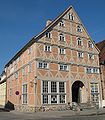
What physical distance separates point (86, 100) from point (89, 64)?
5799mm

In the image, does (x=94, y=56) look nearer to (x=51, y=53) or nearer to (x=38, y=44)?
(x=51, y=53)

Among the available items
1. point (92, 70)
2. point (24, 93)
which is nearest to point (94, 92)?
point (92, 70)

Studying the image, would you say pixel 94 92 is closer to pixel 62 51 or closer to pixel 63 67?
pixel 63 67

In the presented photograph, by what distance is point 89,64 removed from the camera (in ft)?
107

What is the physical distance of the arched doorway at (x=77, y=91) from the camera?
104 feet

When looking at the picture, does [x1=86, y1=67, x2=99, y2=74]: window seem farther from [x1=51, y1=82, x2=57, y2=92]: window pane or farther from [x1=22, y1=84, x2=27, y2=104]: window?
[x1=22, y1=84, x2=27, y2=104]: window

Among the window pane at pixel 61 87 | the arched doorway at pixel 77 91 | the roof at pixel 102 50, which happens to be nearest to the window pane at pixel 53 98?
the window pane at pixel 61 87

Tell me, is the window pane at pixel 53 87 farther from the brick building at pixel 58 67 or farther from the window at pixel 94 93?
the window at pixel 94 93

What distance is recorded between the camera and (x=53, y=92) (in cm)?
2730

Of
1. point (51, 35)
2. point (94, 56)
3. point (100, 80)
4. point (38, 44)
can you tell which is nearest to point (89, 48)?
point (94, 56)

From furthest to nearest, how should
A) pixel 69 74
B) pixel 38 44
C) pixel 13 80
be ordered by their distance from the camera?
pixel 13 80 < pixel 69 74 < pixel 38 44

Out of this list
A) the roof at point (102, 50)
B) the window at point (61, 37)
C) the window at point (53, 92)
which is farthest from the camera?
the roof at point (102, 50)

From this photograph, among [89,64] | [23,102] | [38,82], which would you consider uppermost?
[89,64]

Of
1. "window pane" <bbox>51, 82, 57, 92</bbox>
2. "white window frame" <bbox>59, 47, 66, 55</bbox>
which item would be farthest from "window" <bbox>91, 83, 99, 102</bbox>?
"white window frame" <bbox>59, 47, 66, 55</bbox>
